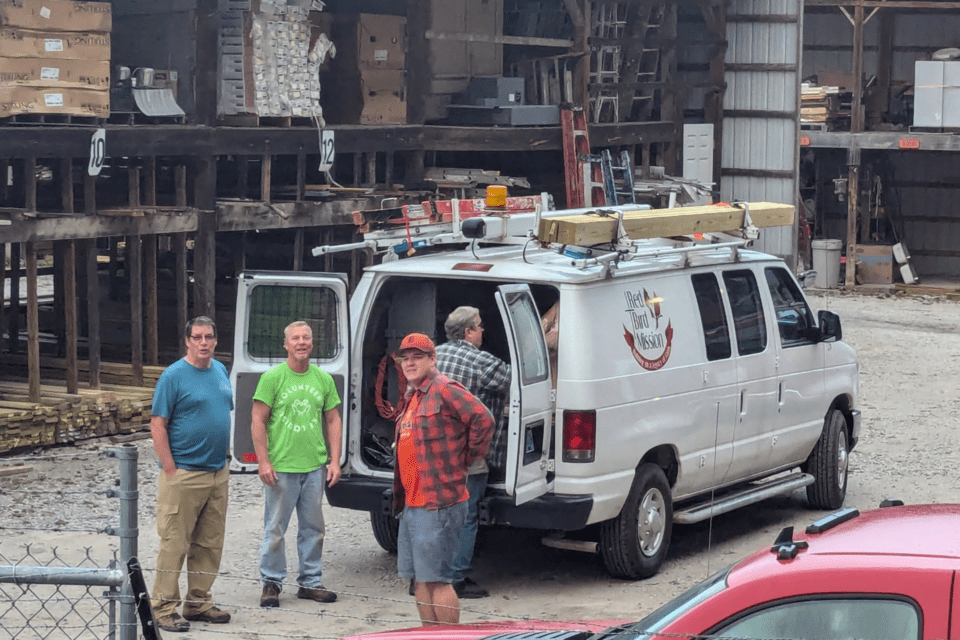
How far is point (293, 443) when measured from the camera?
7789mm

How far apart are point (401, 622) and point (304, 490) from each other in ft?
3.04

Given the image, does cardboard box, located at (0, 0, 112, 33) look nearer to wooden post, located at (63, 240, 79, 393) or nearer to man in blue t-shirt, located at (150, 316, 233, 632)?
wooden post, located at (63, 240, 79, 393)

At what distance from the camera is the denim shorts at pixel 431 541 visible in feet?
22.4

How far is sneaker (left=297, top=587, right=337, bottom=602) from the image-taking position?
798 cm

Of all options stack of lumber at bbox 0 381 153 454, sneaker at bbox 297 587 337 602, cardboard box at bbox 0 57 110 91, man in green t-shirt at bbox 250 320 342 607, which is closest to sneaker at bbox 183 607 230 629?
man in green t-shirt at bbox 250 320 342 607

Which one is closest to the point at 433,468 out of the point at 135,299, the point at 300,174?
the point at 135,299

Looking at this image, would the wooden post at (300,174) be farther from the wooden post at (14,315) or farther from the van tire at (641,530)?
the van tire at (641,530)

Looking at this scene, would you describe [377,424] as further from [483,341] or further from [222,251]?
[222,251]

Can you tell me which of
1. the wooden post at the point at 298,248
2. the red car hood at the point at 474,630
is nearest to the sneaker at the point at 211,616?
the red car hood at the point at 474,630

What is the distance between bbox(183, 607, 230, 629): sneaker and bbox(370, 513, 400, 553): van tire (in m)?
Answer: 1.48

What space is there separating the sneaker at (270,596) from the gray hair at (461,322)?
1.67m

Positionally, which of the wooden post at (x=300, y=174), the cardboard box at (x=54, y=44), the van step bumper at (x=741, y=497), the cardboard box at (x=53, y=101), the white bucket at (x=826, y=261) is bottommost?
the van step bumper at (x=741, y=497)

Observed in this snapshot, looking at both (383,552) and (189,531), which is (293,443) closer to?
(189,531)

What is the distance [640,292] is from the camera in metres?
8.58
